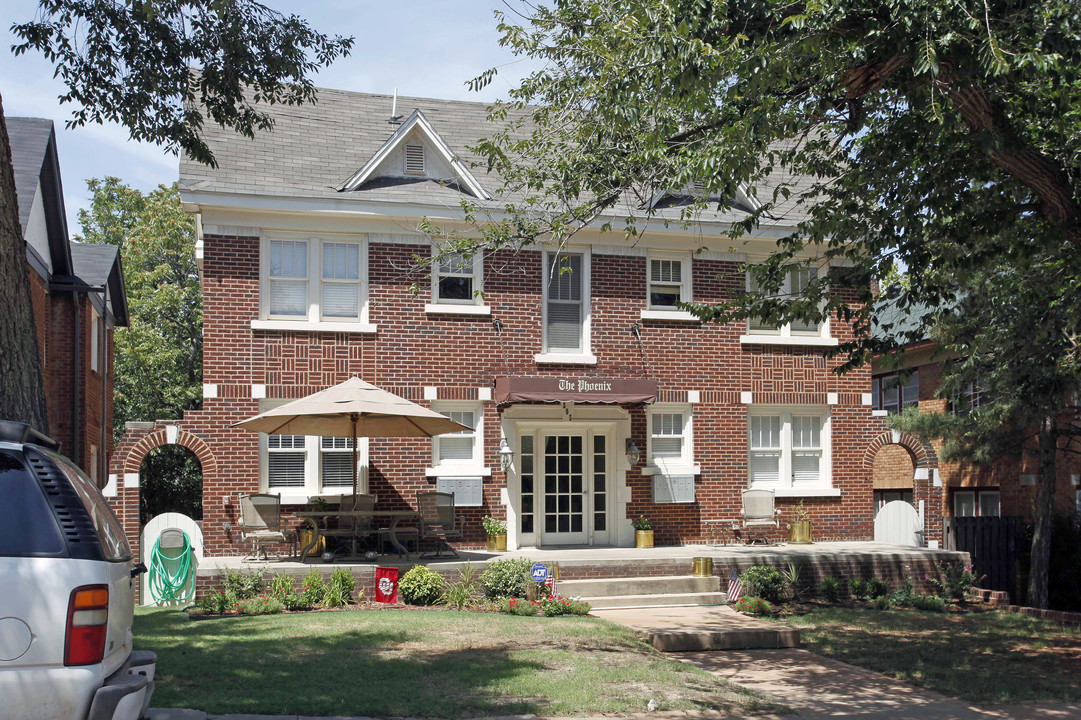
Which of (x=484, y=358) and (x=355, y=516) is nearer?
(x=355, y=516)

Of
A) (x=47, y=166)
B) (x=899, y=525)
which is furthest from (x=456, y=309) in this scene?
(x=899, y=525)

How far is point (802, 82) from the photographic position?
34.0ft

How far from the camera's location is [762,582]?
15.6 m

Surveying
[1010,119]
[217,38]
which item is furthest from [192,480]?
[1010,119]

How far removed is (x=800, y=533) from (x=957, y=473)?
9788 millimetres

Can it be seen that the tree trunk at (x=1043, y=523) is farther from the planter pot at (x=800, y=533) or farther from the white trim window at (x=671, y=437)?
the white trim window at (x=671, y=437)

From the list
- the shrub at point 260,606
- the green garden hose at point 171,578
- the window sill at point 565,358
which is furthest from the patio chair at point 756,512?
the green garden hose at point 171,578

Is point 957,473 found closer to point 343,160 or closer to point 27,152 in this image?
point 343,160

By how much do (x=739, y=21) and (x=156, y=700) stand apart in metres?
7.93

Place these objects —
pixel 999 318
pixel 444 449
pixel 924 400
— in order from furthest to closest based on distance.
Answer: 1. pixel 924 400
2. pixel 444 449
3. pixel 999 318

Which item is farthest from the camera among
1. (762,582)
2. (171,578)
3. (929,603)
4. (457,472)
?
(457,472)

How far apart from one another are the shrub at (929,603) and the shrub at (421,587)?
8.01 meters

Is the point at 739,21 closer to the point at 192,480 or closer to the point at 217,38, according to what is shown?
the point at 217,38

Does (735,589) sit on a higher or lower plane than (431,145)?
lower
